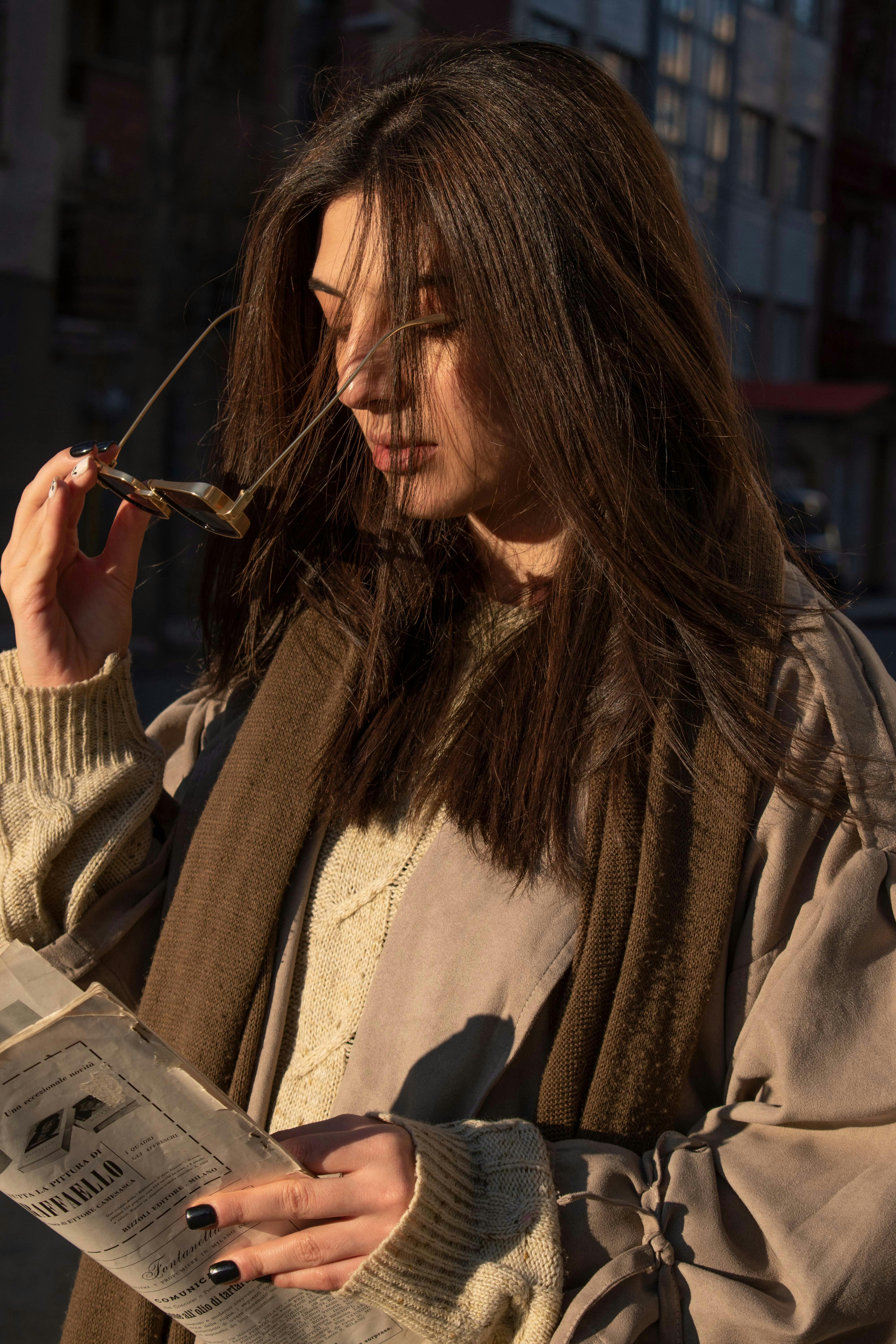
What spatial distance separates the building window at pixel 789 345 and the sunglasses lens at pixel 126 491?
78.6 ft

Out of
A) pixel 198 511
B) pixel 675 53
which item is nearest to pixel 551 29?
pixel 675 53

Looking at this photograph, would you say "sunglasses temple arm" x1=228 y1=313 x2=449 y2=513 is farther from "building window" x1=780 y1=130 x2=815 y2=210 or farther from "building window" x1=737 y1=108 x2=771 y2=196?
"building window" x1=780 y1=130 x2=815 y2=210

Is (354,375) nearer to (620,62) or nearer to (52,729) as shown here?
(52,729)

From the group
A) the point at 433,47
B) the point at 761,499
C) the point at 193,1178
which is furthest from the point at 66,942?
the point at 433,47

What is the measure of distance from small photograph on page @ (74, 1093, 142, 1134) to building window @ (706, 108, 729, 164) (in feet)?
76.1

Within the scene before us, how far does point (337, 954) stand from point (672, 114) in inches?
867

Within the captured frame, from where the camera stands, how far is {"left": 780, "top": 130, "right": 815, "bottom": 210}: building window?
23484mm

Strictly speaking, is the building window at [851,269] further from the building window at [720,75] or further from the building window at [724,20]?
the building window at [724,20]

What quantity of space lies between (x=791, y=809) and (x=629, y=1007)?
261 millimetres

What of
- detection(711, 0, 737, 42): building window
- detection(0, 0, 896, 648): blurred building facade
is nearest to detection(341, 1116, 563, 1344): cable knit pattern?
detection(0, 0, 896, 648): blurred building facade

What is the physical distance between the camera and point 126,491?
1478mm

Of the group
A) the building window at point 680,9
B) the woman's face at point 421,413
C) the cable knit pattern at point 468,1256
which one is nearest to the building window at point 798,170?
the building window at point 680,9

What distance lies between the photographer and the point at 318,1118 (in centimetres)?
138

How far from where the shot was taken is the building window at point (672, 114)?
2045 cm
